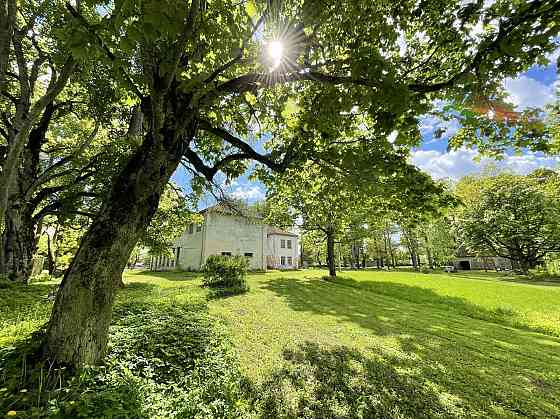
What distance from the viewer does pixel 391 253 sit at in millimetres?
54000

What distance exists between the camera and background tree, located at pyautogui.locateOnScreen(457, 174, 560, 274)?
85.8 feet

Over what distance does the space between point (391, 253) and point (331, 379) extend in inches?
2198

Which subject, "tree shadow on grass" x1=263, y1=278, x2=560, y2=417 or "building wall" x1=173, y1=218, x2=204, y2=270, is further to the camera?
"building wall" x1=173, y1=218, x2=204, y2=270

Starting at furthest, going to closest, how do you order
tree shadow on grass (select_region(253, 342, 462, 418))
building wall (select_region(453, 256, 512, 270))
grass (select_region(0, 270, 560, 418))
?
1. building wall (select_region(453, 256, 512, 270))
2. grass (select_region(0, 270, 560, 418))
3. tree shadow on grass (select_region(253, 342, 462, 418))

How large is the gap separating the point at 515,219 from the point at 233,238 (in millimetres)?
34558

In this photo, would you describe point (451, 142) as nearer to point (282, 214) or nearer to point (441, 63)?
point (441, 63)

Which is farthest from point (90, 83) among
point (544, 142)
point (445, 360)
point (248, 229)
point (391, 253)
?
point (391, 253)

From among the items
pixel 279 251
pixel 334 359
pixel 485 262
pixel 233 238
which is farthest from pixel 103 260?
pixel 485 262

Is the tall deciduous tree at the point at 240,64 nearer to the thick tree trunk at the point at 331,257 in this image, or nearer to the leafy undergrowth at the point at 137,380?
the leafy undergrowth at the point at 137,380

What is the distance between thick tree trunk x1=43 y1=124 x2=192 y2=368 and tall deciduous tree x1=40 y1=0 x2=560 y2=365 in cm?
2

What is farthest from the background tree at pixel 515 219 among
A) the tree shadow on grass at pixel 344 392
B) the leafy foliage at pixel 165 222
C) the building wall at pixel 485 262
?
the leafy foliage at pixel 165 222

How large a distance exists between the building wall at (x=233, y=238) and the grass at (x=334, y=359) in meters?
19.2

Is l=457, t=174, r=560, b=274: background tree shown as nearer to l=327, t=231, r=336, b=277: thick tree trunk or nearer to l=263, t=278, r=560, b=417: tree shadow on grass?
l=327, t=231, r=336, b=277: thick tree trunk

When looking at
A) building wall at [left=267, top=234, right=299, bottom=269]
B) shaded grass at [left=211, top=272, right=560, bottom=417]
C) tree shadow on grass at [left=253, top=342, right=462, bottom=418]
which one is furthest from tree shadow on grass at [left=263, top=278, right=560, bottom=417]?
building wall at [left=267, top=234, right=299, bottom=269]
